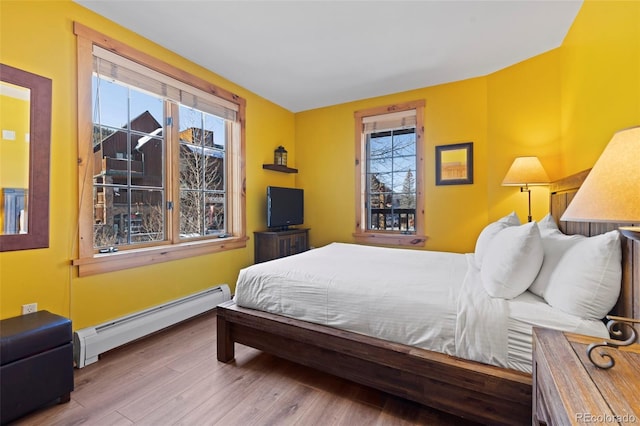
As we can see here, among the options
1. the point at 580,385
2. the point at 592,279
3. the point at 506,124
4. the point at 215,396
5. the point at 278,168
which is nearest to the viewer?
the point at 580,385

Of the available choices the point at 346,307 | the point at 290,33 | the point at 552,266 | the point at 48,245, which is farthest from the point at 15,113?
the point at 552,266

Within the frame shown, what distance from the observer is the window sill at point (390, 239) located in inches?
145

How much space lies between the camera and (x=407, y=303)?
1.55 m

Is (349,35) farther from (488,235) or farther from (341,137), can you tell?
(488,235)

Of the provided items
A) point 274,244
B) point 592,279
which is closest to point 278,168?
point 274,244

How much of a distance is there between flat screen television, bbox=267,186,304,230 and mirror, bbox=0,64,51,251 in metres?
2.20

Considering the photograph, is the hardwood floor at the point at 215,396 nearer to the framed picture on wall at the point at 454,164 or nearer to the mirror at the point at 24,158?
the mirror at the point at 24,158

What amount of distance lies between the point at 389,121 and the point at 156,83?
2.81 meters

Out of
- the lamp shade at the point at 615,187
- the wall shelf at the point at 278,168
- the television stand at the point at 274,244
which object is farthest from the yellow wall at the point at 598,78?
the wall shelf at the point at 278,168

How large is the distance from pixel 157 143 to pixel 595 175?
319 cm

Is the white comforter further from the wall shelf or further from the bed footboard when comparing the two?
the wall shelf

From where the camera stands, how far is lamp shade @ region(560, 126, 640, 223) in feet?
2.38

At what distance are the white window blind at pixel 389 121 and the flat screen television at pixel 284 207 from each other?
139 cm

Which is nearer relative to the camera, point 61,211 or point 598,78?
point 598,78
